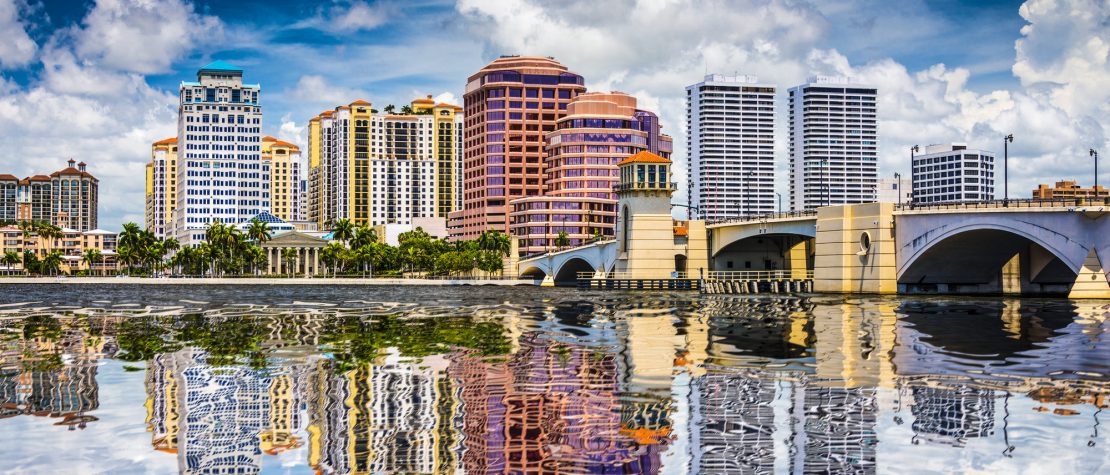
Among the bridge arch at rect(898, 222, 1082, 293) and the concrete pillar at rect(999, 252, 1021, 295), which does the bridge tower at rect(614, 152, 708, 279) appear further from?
the concrete pillar at rect(999, 252, 1021, 295)

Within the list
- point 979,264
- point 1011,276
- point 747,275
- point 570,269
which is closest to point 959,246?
point 979,264

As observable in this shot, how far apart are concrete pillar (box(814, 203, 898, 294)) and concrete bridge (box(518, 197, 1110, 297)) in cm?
10

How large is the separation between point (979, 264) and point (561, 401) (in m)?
86.6

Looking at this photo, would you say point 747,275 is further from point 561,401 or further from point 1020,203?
point 561,401

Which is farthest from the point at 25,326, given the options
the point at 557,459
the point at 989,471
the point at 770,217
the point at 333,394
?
the point at 770,217

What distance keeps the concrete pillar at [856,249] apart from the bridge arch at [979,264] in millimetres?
1814

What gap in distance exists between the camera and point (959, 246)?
98375 mm

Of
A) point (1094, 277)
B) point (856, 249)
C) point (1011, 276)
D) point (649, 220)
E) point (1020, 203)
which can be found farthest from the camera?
point (649, 220)

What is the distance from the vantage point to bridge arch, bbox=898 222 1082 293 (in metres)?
96.2

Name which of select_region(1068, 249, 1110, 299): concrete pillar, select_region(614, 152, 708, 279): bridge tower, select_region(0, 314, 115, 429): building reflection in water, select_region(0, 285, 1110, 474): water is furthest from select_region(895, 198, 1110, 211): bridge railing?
select_region(0, 314, 115, 429): building reflection in water

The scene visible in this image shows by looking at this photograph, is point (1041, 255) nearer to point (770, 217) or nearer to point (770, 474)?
point (770, 217)

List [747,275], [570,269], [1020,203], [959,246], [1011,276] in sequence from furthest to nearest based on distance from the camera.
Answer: [570,269] → [747,275] → [1011,276] → [959,246] → [1020,203]

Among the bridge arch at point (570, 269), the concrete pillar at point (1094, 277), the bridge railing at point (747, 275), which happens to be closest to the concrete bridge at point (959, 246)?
the concrete pillar at point (1094, 277)

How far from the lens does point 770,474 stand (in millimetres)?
19875
